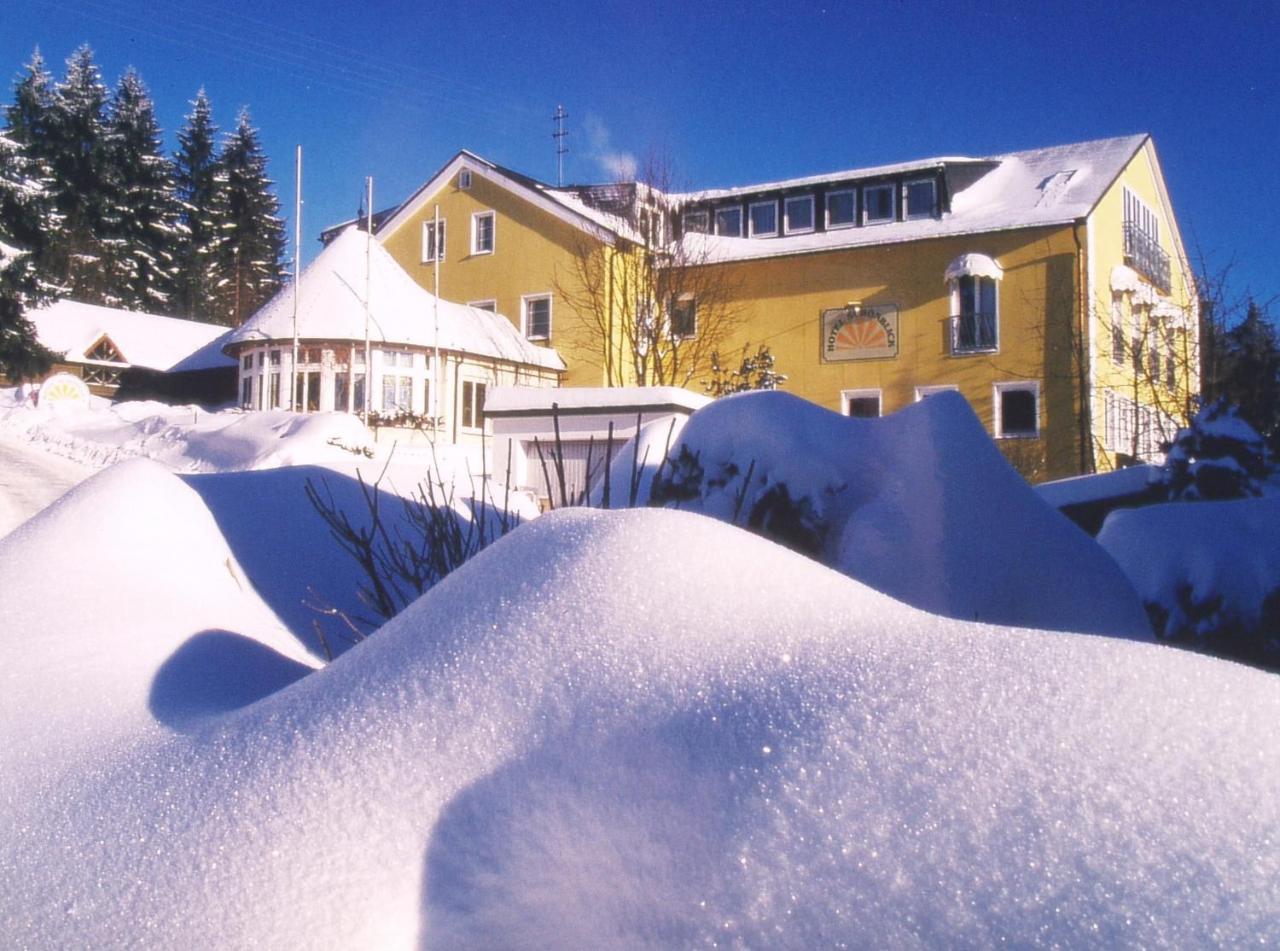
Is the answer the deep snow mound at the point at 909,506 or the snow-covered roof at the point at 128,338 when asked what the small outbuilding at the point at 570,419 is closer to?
the deep snow mound at the point at 909,506

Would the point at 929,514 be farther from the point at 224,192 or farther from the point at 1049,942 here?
the point at 224,192

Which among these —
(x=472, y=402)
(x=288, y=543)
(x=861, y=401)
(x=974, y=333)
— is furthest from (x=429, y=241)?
(x=288, y=543)

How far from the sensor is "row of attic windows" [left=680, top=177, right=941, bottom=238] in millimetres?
23078

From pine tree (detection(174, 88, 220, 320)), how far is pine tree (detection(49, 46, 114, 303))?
3.97m

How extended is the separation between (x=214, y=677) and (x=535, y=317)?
24537mm

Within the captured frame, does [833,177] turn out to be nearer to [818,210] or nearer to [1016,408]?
[818,210]

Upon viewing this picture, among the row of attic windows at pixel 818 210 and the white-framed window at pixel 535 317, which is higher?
the row of attic windows at pixel 818 210

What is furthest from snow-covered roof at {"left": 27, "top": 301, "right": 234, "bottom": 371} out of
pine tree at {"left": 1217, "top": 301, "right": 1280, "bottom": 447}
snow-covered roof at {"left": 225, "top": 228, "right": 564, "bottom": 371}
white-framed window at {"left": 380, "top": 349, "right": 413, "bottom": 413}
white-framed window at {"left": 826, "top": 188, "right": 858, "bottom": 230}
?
pine tree at {"left": 1217, "top": 301, "right": 1280, "bottom": 447}

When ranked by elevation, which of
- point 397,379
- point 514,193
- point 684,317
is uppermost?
point 514,193

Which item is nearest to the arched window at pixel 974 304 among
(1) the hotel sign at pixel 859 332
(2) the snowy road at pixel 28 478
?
(1) the hotel sign at pixel 859 332

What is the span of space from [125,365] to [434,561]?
3376 centimetres

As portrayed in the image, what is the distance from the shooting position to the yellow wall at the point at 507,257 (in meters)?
24.7

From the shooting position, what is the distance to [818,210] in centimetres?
2409

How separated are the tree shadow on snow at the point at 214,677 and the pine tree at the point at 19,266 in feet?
85.1
